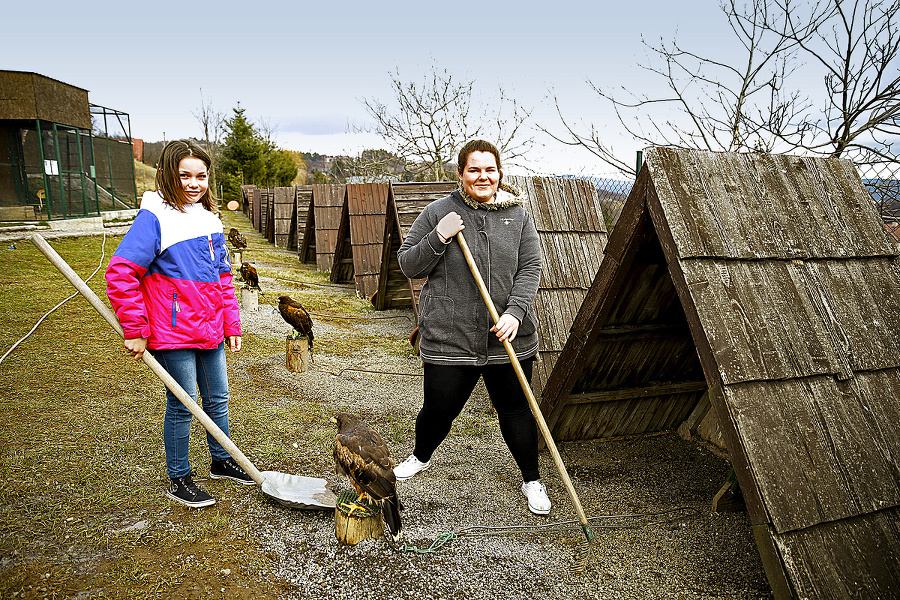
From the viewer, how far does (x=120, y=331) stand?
270cm

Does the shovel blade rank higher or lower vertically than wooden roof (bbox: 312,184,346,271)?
lower

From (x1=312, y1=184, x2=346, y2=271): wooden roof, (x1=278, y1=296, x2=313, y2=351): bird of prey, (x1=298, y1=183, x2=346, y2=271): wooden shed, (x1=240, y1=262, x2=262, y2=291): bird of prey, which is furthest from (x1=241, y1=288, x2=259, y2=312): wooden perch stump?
(x1=312, y1=184, x2=346, y2=271): wooden roof

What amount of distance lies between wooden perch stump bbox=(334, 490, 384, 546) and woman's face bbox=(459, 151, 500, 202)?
68.0 inches

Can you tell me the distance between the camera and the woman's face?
300cm

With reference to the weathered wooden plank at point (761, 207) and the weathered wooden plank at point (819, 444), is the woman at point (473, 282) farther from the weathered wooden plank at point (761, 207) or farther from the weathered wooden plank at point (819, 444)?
the weathered wooden plank at point (819, 444)

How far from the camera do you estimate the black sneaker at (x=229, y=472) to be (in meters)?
3.44

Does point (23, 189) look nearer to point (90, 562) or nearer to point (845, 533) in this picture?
point (90, 562)

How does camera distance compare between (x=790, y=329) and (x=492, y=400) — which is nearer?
(x=790, y=329)

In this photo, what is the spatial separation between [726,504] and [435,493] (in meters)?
1.73

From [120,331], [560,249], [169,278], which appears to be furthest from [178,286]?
[560,249]

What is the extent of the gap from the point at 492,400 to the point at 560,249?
230 cm

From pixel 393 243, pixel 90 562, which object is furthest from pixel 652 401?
pixel 393 243

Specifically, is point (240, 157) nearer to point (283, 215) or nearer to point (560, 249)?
point (283, 215)

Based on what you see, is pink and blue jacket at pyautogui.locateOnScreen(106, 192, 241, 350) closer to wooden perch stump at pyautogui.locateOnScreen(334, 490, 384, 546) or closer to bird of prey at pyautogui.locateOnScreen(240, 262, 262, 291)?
wooden perch stump at pyautogui.locateOnScreen(334, 490, 384, 546)
